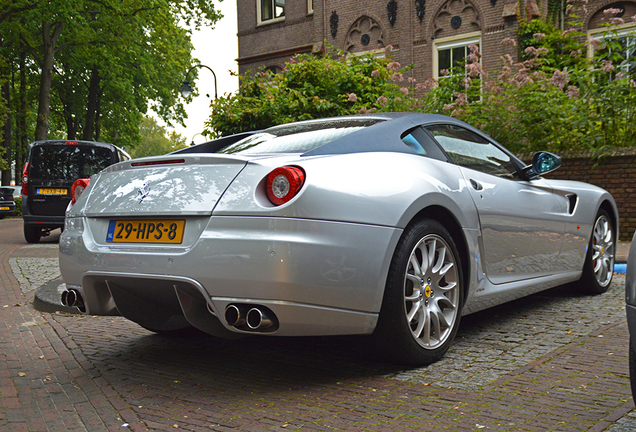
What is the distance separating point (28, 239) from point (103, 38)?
739 inches

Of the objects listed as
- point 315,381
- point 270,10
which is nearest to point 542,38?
point 270,10

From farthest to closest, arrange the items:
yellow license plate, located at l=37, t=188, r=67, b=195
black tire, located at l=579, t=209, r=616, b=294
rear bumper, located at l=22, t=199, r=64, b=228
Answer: yellow license plate, located at l=37, t=188, r=67, b=195 → rear bumper, located at l=22, t=199, r=64, b=228 → black tire, located at l=579, t=209, r=616, b=294

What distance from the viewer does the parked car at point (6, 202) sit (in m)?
27.1

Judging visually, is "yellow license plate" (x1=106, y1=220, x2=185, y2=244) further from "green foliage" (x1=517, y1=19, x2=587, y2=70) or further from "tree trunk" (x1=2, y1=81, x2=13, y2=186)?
"tree trunk" (x1=2, y1=81, x2=13, y2=186)

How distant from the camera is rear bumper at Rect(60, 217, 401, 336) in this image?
9.79 feet

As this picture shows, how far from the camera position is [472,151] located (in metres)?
4.47

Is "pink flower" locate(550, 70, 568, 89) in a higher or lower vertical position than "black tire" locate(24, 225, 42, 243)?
higher

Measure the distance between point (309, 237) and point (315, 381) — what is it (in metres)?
0.86

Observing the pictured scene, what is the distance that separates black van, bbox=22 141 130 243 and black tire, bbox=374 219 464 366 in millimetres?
10499

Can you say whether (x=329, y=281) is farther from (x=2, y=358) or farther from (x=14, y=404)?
(x=2, y=358)

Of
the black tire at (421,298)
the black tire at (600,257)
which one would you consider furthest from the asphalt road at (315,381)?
the black tire at (600,257)

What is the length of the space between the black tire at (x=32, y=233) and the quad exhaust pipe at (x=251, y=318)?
11806 mm

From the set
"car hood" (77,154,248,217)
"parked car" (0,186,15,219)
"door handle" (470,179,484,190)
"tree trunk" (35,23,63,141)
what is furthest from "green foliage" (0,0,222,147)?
"door handle" (470,179,484,190)

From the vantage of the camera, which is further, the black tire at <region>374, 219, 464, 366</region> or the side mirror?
the side mirror
